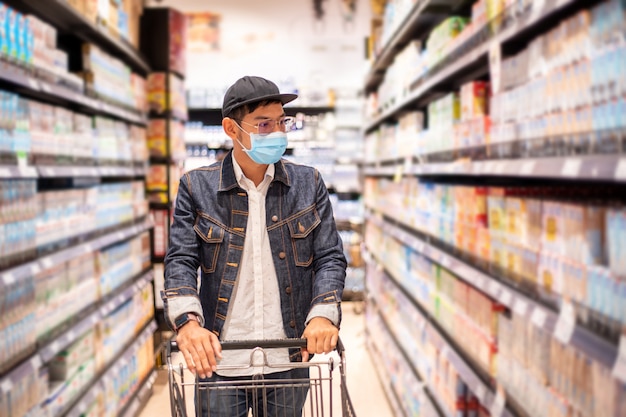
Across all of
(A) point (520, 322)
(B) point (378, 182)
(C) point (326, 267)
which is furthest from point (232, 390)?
(B) point (378, 182)

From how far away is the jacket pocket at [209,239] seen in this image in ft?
6.61

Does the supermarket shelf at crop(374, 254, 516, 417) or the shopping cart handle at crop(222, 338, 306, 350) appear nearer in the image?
the shopping cart handle at crop(222, 338, 306, 350)

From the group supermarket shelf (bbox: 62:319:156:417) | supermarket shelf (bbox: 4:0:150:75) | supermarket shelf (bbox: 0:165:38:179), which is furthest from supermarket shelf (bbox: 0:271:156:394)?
supermarket shelf (bbox: 4:0:150:75)

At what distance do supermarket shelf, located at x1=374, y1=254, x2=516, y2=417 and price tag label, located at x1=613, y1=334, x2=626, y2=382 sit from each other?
32.2 inches

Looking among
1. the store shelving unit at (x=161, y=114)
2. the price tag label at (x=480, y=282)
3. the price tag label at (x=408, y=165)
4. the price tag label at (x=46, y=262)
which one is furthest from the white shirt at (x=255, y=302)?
the store shelving unit at (x=161, y=114)

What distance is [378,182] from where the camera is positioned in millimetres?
5719

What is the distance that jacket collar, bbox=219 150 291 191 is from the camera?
2033 mm

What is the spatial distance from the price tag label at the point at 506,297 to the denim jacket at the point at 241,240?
22.6 inches

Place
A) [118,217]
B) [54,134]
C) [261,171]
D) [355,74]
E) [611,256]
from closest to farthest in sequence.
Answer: [611,256], [261,171], [54,134], [118,217], [355,74]

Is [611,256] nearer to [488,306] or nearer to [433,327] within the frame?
[488,306]

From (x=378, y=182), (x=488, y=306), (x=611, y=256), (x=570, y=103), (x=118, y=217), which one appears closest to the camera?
(x=611, y=256)

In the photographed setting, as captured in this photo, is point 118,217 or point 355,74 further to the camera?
point 355,74

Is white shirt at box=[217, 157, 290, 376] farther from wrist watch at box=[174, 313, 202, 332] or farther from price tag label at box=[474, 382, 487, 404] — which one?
price tag label at box=[474, 382, 487, 404]

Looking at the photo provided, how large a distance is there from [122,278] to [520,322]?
3.05 metres
